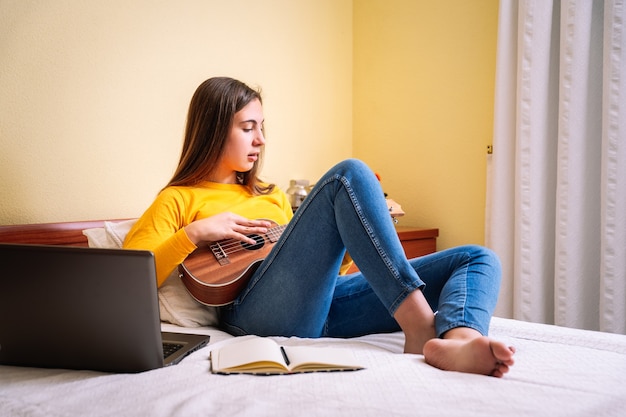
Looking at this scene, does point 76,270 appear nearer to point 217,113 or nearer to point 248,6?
point 217,113

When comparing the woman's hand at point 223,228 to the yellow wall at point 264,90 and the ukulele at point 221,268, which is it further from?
the yellow wall at point 264,90

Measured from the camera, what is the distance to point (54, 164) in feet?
5.34

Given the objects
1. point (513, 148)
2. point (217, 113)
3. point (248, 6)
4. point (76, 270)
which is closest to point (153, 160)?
point (217, 113)

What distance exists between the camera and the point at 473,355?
0.84 metres

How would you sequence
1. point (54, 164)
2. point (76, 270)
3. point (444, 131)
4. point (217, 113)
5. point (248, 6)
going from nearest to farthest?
1. point (76, 270)
2. point (217, 113)
3. point (54, 164)
4. point (248, 6)
5. point (444, 131)

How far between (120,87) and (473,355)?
1424 mm

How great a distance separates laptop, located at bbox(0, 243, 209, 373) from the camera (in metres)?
0.82

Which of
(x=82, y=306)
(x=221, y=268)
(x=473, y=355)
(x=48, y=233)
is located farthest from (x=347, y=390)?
(x=48, y=233)

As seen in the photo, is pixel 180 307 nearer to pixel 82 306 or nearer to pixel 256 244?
pixel 256 244

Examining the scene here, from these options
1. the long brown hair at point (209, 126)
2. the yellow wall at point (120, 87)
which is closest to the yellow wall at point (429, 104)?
the yellow wall at point (120, 87)

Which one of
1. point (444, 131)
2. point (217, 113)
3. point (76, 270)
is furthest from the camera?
point (444, 131)

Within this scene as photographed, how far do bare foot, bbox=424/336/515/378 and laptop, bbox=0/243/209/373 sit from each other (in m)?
0.44

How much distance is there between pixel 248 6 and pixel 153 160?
0.78m

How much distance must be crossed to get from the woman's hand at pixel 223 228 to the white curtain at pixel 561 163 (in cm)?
111
